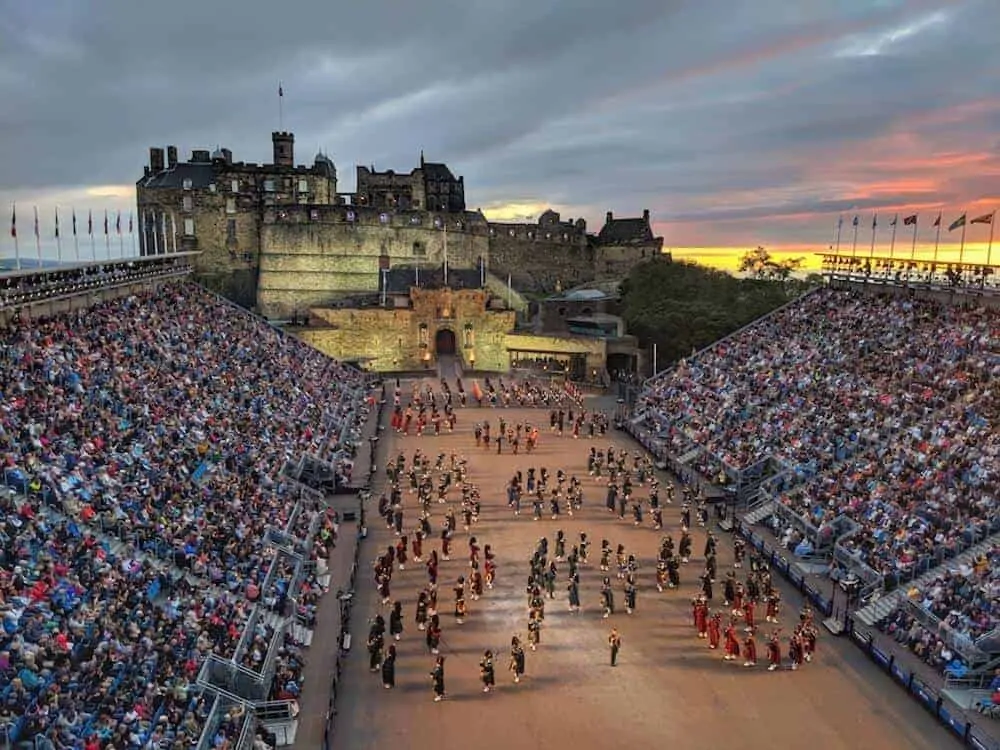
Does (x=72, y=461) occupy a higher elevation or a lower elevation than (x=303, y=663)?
higher

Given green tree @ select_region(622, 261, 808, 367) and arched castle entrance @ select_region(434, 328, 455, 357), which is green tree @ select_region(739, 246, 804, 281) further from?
arched castle entrance @ select_region(434, 328, 455, 357)

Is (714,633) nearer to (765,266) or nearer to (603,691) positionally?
(603,691)

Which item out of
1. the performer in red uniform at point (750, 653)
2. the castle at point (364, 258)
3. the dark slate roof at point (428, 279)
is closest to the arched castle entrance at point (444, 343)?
the castle at point (364, 258)

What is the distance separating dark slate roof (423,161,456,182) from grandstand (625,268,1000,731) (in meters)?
45.0

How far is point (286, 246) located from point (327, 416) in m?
33.5

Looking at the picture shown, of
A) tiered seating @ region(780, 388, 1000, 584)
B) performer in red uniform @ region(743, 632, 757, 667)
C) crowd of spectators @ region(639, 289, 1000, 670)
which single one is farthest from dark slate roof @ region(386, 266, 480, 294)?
performer in red uniform @ region(743, 632, 757, 667)

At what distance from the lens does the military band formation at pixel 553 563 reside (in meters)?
18.5

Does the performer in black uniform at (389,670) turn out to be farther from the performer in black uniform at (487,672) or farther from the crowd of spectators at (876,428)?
the crowd of spectators at (876,428)

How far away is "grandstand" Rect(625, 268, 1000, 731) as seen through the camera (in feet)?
64.1

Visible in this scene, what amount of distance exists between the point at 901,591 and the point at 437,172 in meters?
68.3

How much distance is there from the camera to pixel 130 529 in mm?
18125

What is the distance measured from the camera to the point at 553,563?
2267cm

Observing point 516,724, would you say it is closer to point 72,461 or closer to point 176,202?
point 72,461

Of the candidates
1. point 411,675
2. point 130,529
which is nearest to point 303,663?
point 411,675
